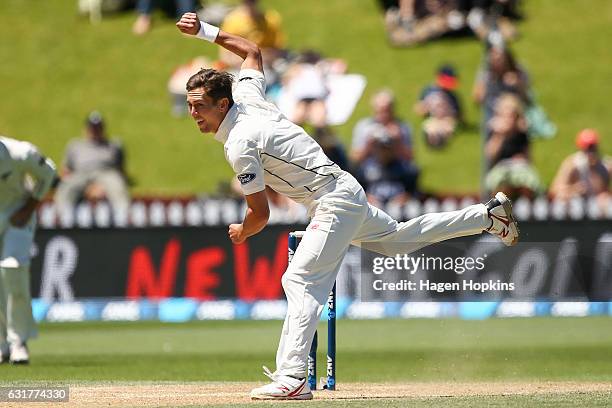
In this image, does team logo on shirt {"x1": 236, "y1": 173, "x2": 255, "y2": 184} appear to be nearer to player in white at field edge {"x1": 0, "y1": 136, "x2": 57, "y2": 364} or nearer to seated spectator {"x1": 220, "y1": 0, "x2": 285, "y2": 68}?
player in white at field edge {"x1": 0, "y1": 136, "x2": 57, "y2": 364}

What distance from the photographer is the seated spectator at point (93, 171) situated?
2055 cm

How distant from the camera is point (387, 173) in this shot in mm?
19891

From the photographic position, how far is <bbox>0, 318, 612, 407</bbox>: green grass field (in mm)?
10711

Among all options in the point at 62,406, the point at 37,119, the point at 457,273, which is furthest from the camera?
the point at 37,119

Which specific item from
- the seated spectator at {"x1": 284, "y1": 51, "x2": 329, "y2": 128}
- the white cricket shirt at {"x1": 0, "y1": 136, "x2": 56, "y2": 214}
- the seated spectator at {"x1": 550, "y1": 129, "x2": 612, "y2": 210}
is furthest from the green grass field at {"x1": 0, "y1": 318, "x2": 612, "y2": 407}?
the seated spectator at {"x1": 284, "y1": 51, "x2": 329, "y2": 128}

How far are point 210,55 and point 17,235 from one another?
13.4 m

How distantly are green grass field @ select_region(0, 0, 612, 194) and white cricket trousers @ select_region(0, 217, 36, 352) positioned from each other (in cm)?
1024

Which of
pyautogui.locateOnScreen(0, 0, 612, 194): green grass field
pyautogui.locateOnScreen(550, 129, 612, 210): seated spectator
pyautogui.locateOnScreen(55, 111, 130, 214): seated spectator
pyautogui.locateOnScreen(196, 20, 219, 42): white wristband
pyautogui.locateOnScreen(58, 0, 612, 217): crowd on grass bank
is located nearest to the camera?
pyautogui.locateOnScreen(196, 20, 219, 42): white wristband

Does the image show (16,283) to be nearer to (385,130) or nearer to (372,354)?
(372,354)

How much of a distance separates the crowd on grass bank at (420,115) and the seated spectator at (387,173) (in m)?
0.01

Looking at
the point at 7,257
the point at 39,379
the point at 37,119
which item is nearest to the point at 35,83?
the point at 37,119

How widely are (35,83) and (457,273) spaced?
17.9 metres

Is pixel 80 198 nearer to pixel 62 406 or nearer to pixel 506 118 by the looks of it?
pixel 506 118

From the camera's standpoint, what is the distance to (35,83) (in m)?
26.5
